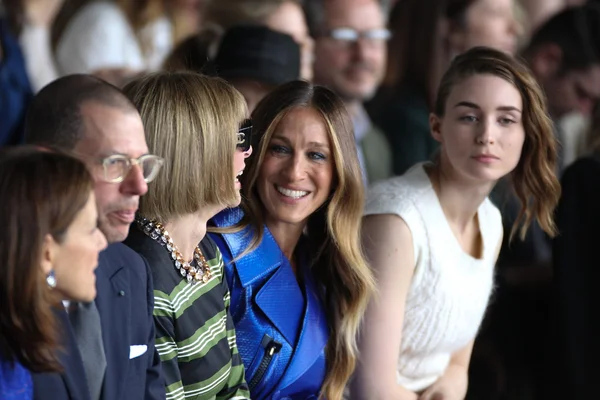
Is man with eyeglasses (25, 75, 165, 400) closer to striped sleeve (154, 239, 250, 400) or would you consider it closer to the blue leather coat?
striped sleeve (154, 239, 250, 400)

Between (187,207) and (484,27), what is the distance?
215 centimetres

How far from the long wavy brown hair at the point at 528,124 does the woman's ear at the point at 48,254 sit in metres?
1.19

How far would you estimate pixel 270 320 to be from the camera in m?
2.03

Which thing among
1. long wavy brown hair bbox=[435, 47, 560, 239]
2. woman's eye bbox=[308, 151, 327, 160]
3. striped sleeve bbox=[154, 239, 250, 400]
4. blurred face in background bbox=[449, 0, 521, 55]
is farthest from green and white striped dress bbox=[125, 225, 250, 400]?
blurred face in background bbox=[449, 0, 521, 55]

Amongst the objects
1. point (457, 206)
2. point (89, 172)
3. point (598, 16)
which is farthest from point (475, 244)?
point (598, 16)

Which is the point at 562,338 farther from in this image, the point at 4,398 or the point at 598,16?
the point at 4,398

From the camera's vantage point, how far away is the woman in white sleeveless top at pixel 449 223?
2230mm

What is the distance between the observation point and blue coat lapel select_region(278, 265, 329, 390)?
2.04m

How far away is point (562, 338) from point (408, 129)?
3.05 feet

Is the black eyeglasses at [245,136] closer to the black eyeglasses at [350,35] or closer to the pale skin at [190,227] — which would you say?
the pale skin at [190,227]

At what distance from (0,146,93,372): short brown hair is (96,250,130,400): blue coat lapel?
22 centimetres

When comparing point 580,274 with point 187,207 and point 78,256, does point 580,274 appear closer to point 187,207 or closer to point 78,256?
point 187,207

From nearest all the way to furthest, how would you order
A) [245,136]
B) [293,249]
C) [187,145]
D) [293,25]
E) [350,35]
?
[187,145] → [245,136] → [293,249] → [293,25] → [350,35]

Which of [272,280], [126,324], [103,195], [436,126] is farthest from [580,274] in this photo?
[103,195]
